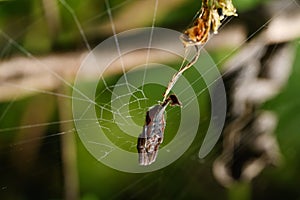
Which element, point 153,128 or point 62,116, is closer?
point 153,128

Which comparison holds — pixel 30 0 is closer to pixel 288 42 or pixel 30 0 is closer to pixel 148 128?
pixel 148 128

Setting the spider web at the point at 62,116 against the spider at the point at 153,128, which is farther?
the spider web at the point at 62,116

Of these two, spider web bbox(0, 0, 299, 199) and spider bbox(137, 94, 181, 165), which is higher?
spider web bbox(0, 0, 299, 199)

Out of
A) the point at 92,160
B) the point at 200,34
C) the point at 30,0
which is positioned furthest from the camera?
the point at 92,160

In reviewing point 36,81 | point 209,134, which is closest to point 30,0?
point 36,81

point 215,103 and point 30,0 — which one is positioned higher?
point 30,0

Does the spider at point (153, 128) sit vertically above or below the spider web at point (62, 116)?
below

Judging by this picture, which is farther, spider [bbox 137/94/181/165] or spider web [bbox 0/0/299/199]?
spider web [bbox 0/0/299/199]

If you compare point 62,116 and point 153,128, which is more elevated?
point 62,116
